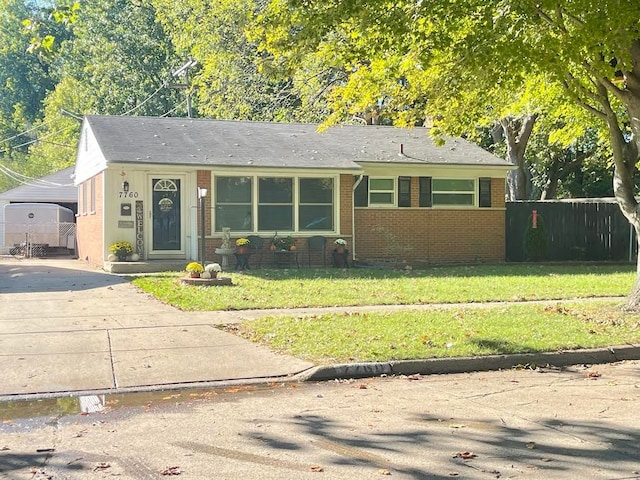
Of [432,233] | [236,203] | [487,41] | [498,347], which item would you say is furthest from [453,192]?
[498,347]

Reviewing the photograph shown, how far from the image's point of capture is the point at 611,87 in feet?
39.4

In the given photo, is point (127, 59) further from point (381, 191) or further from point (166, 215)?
point (381, 191)

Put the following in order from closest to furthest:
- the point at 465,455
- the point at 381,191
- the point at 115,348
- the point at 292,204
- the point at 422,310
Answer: the point at 465,455 < the point at 115,348 < the point at 422,310 < the point at 292,204 < the point at 381,191

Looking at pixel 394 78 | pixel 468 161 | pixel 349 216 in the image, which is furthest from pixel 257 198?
pixel 394 78

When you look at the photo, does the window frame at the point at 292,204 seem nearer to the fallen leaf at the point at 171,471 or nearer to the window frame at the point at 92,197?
the window frame at the point at 92,197

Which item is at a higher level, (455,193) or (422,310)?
(455,193)

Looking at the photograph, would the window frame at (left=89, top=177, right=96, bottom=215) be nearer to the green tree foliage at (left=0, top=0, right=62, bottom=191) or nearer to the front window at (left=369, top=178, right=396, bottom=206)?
the front window at (left=369, top=178, right=396, bottom=206)

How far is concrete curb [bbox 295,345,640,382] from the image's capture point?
8.59 meters

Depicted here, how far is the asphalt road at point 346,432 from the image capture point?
17.4 feet

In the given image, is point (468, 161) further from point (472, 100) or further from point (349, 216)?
point (472, 100)

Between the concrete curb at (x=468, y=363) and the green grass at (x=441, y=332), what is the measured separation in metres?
0.17

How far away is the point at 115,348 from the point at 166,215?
38.4ft

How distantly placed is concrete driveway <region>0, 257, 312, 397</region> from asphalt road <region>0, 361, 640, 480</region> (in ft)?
1.83

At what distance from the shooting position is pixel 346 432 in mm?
6254
